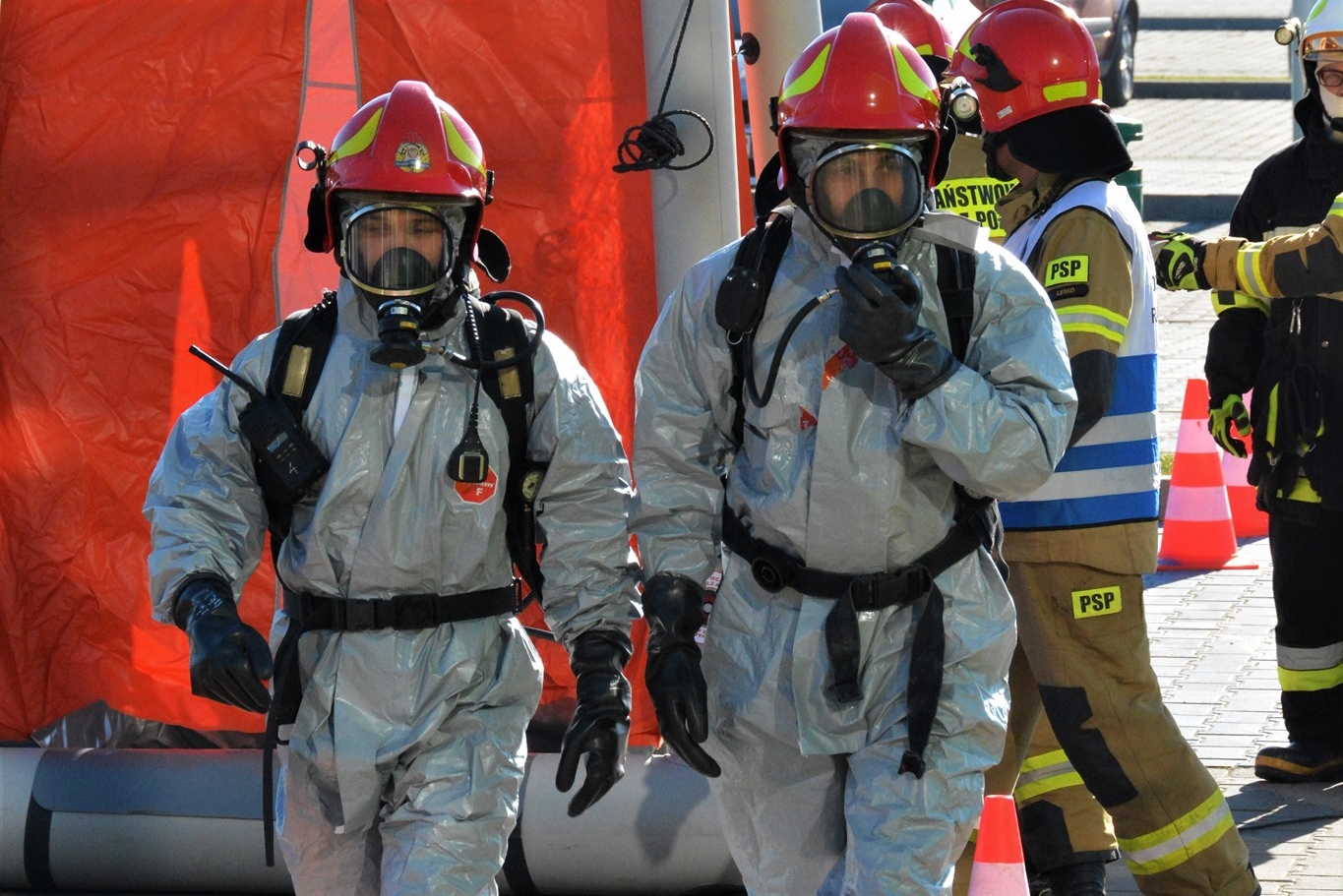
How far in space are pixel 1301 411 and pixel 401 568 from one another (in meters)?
3.22

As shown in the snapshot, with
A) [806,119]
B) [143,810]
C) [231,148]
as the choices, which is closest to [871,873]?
[806,119]

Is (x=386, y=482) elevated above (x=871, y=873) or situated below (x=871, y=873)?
above

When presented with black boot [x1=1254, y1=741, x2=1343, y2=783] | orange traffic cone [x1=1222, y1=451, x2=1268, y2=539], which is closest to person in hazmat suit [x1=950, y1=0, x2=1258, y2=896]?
black boot [x1=1254, y1=741, x2=1343, y2=783]

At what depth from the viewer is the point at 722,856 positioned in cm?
525

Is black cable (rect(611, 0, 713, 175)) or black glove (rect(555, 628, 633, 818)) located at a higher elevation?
black cable (rect(611, 0, 713, 175))

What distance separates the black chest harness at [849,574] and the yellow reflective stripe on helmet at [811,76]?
0.84 ft

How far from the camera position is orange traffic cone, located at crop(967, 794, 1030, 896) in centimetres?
443

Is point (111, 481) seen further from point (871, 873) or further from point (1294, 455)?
point (1294, 455)

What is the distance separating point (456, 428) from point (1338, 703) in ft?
11.0

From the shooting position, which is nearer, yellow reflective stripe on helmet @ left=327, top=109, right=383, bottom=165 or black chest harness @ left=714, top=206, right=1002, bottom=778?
black chest harness @ left=714, top=206, right=1002, bottom=778

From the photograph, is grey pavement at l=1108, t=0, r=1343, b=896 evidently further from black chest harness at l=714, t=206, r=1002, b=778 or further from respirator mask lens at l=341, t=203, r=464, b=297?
respirator mask lens at l=341, t=203, r=464, b=297

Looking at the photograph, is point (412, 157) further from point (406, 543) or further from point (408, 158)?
point (406, 543)

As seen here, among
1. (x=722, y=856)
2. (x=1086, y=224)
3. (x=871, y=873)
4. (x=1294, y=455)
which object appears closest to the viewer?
(x=871, y=873)

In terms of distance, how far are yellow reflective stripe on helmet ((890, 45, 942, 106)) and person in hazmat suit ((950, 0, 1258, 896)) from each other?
0.99 meters
